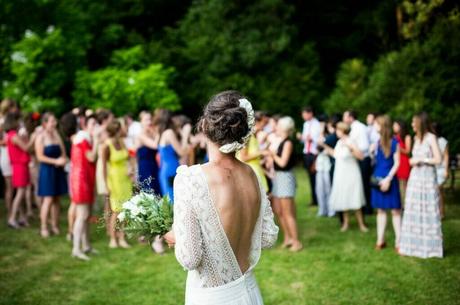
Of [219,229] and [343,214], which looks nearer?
[219,229]

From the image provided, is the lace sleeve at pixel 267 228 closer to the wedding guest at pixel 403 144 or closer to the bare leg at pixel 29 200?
the wedding guest at pixel 403 144

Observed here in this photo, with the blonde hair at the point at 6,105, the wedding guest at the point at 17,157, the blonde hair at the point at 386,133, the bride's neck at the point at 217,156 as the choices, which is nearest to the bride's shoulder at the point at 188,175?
the bride's neck at the point at 217,156

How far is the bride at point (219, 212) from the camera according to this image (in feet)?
9.56

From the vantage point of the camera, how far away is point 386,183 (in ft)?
25.2

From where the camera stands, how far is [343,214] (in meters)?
9.78

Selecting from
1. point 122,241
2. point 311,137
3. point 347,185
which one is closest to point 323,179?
point 311,137

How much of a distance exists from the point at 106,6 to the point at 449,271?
64.7ft

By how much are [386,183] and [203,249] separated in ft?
17.3

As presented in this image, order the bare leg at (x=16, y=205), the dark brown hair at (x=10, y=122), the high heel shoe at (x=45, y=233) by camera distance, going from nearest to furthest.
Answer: the high heel shoe at (x=45, y=233) → the dark brown hair at (x=10, y=122) → the bare leg at (x=16, y=205)

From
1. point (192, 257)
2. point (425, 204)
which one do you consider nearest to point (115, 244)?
point (425, 204)

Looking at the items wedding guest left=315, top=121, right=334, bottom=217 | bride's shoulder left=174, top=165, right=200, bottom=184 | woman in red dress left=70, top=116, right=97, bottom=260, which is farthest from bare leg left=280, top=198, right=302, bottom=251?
Answer: bride's shoulder left=174, top=165, right=200, bottom=184

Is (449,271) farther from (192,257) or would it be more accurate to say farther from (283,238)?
(192,257)

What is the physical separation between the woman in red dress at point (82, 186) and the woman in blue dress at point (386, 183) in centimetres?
409

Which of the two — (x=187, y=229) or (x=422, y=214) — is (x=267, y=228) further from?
(x=422, y=214)
